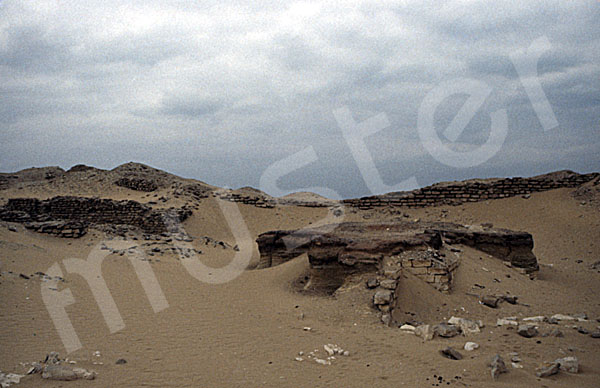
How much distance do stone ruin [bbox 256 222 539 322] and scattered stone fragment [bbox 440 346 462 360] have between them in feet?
4.96

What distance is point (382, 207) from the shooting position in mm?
19109

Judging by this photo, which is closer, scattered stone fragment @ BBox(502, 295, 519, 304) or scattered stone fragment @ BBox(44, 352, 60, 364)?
scattered stone fragment @ BBox(44, 352, 60, 364)


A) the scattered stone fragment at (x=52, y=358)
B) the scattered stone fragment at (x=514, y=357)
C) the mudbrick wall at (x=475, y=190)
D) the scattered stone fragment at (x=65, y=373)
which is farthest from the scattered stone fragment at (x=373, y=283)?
the mudbrick wall at (x=475, y=190)

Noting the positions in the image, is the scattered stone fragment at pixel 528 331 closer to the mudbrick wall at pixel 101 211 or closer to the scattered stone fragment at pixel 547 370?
the scattered stone fragment at pixel 547 370

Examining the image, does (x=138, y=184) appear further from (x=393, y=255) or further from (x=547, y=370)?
(x=547, y=370)

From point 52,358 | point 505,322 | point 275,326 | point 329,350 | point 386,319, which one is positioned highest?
point 52,358

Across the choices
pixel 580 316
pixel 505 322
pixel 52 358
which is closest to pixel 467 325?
pixel 505 322

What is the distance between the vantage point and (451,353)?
4.30 m

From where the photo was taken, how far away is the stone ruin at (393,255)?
687 cm

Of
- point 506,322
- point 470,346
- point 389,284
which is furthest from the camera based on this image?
point 389,284

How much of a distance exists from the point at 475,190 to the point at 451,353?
15.0 meters

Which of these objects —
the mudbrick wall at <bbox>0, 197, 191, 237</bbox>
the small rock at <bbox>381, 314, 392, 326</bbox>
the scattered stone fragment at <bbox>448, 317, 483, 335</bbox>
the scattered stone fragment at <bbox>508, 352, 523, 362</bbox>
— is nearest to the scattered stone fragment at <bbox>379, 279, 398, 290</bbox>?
the small rock at <bbox>381, 314, 392, 326</bbox>

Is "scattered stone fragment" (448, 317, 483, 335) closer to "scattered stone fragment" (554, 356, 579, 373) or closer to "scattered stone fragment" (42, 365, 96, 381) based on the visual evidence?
"scattered stone fragment" (554, 356, 579, 373)

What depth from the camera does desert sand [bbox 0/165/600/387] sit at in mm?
3900
